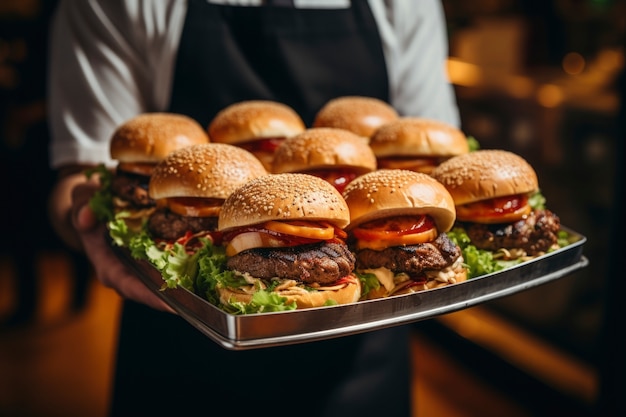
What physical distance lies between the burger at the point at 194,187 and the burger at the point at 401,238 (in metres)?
0.42

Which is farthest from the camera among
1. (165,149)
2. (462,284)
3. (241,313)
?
(165,149)

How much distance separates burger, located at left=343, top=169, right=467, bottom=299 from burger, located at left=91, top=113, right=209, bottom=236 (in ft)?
2.69

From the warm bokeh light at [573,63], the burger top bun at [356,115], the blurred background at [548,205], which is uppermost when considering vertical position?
the warm bokeh light at [573,63]

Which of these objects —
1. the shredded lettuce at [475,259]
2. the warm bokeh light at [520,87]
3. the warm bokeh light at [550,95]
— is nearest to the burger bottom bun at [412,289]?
the shredded lettuce at [475,259]

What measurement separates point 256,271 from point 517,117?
3268 millimetres

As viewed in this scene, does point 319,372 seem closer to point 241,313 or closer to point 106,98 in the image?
point 241,313

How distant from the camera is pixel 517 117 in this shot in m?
4.57

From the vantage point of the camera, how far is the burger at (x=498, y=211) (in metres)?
2.16

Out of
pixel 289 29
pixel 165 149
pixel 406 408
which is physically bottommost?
pixel 406 408

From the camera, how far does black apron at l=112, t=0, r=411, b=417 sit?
2.67m

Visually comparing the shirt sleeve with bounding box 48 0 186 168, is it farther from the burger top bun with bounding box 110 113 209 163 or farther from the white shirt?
the burger top bun with bounding box 110 113 209 163

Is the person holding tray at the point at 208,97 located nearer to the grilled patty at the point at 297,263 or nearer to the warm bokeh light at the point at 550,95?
the grilled patty at the point at 297,263

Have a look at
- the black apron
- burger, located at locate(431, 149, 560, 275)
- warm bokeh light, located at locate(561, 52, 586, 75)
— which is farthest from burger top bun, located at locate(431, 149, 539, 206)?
warm bokeh light, located at locate(561, 52, 586, 75)

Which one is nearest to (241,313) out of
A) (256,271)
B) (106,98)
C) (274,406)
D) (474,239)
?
(256,271)
